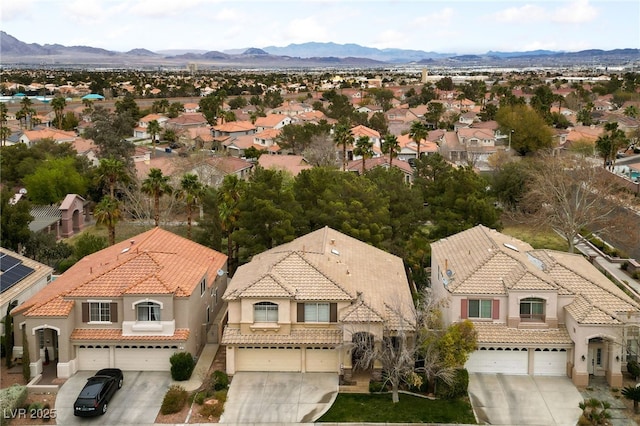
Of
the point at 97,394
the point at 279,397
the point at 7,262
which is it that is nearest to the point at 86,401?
the point at 97,394

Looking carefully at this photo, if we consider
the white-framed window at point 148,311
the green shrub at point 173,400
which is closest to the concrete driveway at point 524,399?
the green shrub at point 173,400

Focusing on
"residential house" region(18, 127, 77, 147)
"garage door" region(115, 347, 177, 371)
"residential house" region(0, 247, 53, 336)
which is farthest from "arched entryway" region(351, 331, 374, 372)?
"residential house" region(18, 127, 77, 147)

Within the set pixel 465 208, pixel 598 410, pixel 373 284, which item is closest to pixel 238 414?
pixel 373 284

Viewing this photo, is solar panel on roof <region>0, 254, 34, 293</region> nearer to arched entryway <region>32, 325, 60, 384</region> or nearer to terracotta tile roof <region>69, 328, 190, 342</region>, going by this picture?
arched entryway <region>32, 325, 60, 384</region>

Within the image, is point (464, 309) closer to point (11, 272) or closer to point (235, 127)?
point (11, 272)

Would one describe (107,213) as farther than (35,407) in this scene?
Yes

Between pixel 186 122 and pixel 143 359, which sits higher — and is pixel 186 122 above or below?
above

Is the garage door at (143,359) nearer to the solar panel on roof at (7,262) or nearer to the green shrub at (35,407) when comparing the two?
the green shrub at (35,407)
